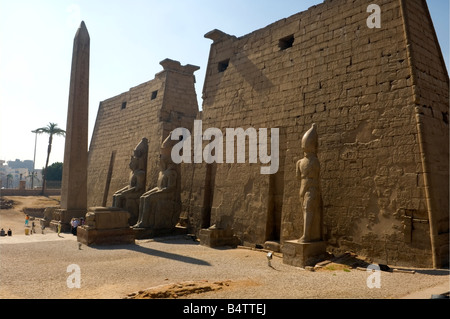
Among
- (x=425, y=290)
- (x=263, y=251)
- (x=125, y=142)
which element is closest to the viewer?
(x=425, y=290)

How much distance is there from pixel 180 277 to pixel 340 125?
172 inches

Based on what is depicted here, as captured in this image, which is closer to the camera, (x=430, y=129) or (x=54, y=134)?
(x=430, y=129)

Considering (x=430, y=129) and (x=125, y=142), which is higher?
(x=125, y=142)

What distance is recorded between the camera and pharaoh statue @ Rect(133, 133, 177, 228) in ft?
33.8

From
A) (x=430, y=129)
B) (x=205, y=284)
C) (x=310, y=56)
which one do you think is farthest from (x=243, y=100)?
(x=205, y=284)

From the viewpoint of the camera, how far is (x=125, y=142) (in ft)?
51.8

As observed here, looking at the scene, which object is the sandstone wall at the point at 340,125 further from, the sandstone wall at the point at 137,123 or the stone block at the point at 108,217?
Answer: the sandstone wall at the point at 137,123

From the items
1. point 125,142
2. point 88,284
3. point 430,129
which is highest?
point 125,142

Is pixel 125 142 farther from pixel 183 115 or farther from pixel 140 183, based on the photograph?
pixel 140 183

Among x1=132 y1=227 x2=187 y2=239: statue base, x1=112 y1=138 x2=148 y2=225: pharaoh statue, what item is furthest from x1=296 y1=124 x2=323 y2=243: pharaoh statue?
x1=112 y1=138 x2=148 y2=225: pharaoh statue

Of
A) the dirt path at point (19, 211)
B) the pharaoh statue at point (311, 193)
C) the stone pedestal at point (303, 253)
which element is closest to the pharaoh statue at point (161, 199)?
the stone pedestal at point (303, 253)

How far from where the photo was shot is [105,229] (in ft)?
28.0

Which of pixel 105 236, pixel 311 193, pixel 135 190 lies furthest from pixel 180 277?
pixel 135 190

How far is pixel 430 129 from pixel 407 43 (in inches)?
63.3
